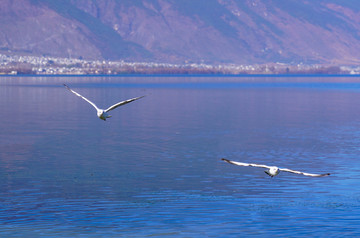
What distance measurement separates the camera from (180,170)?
132ft

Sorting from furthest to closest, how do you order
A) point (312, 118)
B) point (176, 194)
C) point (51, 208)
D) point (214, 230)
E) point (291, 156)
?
point (312, 118)
point (291, 156)
point (176, 194)
point (51, 208)
point (214, 230)

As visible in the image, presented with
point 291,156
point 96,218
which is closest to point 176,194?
point 96,218

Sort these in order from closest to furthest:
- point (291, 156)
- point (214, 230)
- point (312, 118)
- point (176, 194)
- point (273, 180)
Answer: point (214, 230) → point (176, 194) → point (273, 180) → point (291, 156) → point (312, 118)

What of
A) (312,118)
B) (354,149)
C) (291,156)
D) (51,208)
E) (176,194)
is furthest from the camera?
(312,118)

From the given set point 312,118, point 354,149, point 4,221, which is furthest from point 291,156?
point 312,118

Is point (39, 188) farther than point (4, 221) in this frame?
Yes

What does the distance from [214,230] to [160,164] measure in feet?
47.8

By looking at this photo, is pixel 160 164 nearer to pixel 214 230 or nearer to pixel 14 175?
pixel 14 175

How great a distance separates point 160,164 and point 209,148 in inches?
347

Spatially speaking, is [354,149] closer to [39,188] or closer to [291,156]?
[291,156]

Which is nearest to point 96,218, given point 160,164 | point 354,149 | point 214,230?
point 214,230

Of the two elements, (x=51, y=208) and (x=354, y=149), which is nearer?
(x=51, y=208)

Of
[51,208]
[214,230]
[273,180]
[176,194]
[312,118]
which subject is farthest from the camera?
[312,118]

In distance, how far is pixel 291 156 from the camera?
153ft
